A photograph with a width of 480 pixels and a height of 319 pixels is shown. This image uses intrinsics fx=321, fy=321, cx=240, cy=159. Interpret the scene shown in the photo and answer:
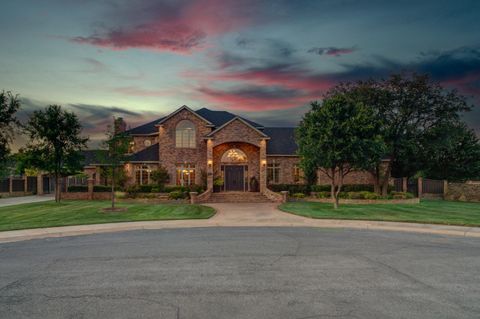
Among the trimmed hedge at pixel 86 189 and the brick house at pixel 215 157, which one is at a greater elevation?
the brick house at pixel 215 157

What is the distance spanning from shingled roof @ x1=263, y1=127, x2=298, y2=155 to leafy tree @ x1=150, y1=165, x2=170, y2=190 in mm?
10733

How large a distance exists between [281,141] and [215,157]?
810 centimetres

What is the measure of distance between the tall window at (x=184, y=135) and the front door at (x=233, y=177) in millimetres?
4506

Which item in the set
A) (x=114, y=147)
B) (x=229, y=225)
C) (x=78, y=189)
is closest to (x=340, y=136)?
(x=229, y=225)

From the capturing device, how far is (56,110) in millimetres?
25172

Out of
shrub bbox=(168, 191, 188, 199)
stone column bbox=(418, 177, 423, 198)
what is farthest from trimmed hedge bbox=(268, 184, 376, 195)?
shrub bbox=(168, 191, 188, 199)

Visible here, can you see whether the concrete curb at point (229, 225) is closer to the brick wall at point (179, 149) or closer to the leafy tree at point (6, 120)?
the leafy tree at point (6, 120)

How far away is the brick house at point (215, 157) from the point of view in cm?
3108

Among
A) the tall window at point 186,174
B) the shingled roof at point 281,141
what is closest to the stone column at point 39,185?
the tall window at point 186,174

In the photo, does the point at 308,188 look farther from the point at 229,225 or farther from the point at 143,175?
the point at 229,225

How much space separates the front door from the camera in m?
33.3

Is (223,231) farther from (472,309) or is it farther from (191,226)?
(472,309)

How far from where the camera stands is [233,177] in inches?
1313

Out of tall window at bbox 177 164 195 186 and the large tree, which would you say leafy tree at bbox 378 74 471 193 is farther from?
tall window at bbox 177 164 195 186
